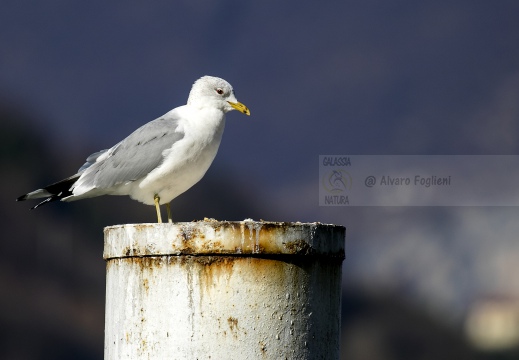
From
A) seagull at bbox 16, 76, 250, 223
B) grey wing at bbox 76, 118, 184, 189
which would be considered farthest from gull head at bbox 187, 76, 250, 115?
grey wing at bbox 76, 118, 184, 189

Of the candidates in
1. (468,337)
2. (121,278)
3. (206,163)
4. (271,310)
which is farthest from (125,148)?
(468,337)

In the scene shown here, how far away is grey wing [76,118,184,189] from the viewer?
5.61 m

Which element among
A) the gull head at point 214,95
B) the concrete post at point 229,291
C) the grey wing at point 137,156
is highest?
the gull head at point 214,95

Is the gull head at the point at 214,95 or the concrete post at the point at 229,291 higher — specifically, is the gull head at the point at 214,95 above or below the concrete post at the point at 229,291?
above

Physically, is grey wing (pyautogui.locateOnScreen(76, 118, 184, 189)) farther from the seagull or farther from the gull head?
the gull head

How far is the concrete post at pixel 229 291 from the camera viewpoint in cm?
376

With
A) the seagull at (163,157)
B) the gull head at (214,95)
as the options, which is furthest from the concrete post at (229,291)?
the gull head at (214,95)

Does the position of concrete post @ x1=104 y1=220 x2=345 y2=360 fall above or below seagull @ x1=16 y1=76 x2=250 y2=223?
below

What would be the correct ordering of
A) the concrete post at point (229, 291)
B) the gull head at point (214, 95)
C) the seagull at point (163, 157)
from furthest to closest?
the gull head at point (214, 95) → the seagull at point (163, 157) → the concrete post at point (229, 291)

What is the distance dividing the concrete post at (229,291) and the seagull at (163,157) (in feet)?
5.35

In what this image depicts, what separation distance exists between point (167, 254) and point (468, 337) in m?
30.5

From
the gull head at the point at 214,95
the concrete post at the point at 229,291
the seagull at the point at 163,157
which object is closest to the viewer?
the concrete post at the point at 229,291

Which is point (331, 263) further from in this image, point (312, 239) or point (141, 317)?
point (141, 317)

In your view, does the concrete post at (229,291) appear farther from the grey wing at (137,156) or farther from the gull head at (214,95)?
the gull head at (214,95)
